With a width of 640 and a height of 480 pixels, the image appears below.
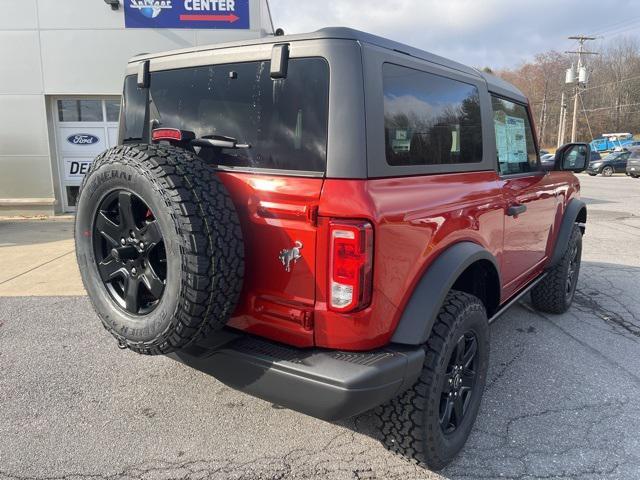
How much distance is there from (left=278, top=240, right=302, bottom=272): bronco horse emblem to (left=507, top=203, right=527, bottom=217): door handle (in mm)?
1637

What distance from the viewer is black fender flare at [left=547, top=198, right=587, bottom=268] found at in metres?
4.12

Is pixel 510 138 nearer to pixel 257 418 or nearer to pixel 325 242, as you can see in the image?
pixel 325 242

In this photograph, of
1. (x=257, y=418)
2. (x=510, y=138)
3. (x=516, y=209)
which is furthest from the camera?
(x=510, y=138)

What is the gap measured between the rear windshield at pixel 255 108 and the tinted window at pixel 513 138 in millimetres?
1579

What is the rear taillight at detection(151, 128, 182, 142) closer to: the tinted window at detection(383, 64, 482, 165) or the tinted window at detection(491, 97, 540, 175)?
the tinted window at detection(383, 64, 482, 165)

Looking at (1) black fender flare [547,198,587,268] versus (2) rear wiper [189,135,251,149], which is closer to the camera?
(2) rear wiper [189,135,251,149]

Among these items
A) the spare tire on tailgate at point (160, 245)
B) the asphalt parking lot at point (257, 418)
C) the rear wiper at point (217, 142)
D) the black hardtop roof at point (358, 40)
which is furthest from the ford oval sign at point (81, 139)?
the rear wiper at point (217, 142)

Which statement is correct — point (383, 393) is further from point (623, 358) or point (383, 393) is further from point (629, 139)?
point (629, 139)

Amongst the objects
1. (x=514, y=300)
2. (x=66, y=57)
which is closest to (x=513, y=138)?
(x=514, y=300)

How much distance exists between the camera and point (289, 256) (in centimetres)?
202

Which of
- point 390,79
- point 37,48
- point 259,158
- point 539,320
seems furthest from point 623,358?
point 37,48

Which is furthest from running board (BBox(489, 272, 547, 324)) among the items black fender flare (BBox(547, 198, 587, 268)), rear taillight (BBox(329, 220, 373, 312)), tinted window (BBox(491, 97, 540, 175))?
rear taillight (BBox(329, 220, 373, 312))

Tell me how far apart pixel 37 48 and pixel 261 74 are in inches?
410

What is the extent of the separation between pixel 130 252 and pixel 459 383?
1781mm
